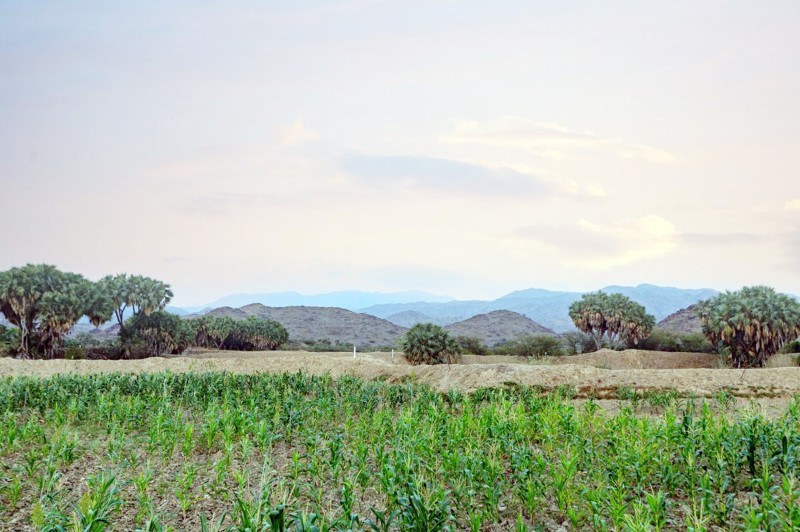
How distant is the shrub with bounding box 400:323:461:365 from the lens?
33.2m

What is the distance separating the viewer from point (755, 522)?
5.68m

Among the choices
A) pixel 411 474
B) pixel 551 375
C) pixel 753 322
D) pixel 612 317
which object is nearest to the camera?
pixel 411 474

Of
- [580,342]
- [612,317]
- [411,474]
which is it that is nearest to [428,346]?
[612,317]

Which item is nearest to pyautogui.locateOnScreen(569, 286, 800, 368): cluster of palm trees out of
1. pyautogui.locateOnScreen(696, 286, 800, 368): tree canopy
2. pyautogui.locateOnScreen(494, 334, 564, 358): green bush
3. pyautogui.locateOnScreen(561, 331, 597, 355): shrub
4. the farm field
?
pyautogui.locateOnScreen(696, 286, 800, 368): tree canopy

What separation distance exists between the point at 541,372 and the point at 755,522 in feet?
51.1

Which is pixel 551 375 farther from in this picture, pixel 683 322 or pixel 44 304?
pixel 683 322

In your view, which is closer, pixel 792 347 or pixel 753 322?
pixel 753 322

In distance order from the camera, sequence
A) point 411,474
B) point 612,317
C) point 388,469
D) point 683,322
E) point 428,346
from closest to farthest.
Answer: point 388,469, point 411,474, point 428,346, point 612,317, point 683,322

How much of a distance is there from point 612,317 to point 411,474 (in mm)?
40325

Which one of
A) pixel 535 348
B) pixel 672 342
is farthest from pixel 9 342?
pixel 672 342

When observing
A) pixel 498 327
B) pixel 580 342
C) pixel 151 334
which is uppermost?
pixel 498 327

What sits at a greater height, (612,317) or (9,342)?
(612,317)

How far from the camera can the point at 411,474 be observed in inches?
300

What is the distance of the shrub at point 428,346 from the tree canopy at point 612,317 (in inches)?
635
